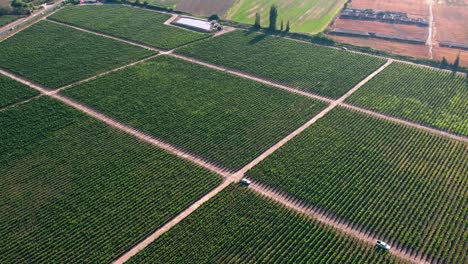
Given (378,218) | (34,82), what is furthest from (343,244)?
(34,82)

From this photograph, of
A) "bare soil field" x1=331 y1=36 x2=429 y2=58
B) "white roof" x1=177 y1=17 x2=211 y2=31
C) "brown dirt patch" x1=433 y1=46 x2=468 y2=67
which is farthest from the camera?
"white roof" x1=177 y1=17 x2=211 y2=31

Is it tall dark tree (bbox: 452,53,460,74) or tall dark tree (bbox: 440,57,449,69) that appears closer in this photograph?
tall dark tree (bbox: 452,53,460,74)

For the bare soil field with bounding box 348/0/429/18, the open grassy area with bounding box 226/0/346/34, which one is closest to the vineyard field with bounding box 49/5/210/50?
the open grassy area with bounding box 226/0/346/34

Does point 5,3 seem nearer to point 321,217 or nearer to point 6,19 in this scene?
point 6,19

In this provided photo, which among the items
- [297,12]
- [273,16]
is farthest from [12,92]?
[297,12]

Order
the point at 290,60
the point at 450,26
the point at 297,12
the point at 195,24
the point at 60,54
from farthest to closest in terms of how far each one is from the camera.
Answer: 1. the point at 297,12
2. the point at 195,24
3. the point at 450,26
4. the point at 60,54
5. the point at 290,60

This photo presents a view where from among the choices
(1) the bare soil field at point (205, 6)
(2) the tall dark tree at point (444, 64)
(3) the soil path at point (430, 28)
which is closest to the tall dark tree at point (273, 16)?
(1) the bare soil field at point (205, 6)

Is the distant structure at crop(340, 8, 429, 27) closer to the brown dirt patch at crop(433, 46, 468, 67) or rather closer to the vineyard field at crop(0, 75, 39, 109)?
the brown dirt patch at crop(433, 46, 468, 67)
